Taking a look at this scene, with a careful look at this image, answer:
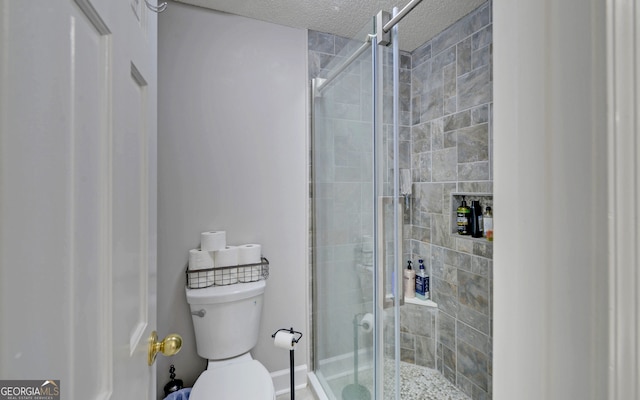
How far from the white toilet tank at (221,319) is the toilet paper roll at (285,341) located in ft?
0.65

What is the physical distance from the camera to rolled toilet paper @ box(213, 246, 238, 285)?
59.7 inches

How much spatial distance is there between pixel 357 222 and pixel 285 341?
717mm

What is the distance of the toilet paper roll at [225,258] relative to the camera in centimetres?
153

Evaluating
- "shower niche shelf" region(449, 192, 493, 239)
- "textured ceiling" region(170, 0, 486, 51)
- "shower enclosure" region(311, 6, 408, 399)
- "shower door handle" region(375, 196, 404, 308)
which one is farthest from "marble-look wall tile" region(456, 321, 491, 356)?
"textured ceiling" region(170, 0, 486, 51)

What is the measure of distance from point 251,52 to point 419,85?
1.28m

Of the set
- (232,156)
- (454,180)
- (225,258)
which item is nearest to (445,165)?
(454,180)

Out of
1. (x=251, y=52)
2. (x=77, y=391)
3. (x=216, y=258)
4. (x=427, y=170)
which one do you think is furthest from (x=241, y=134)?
(x=77, y=391)

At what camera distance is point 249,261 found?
5.21 feet

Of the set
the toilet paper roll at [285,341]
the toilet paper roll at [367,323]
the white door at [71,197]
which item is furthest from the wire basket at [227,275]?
the white door at [71,197]

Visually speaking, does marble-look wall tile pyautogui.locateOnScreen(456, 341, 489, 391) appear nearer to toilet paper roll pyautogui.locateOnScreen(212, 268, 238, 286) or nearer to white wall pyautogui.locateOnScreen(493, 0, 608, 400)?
toilet paper roll pyautogui.locateOnScreen(212, 268, 238, 286)

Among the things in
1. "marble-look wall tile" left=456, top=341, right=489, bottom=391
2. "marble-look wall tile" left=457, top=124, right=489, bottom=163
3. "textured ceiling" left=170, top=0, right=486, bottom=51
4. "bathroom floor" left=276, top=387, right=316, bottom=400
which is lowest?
"bathroom floor" left=276, top=387, right=316, bottom=400

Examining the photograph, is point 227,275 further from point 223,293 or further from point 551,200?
point 551,200

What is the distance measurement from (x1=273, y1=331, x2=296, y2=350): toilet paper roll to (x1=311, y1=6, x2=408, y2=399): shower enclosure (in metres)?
0.28

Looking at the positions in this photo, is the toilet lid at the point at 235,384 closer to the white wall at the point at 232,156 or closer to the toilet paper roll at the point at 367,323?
the white wall at the point at 232,156
